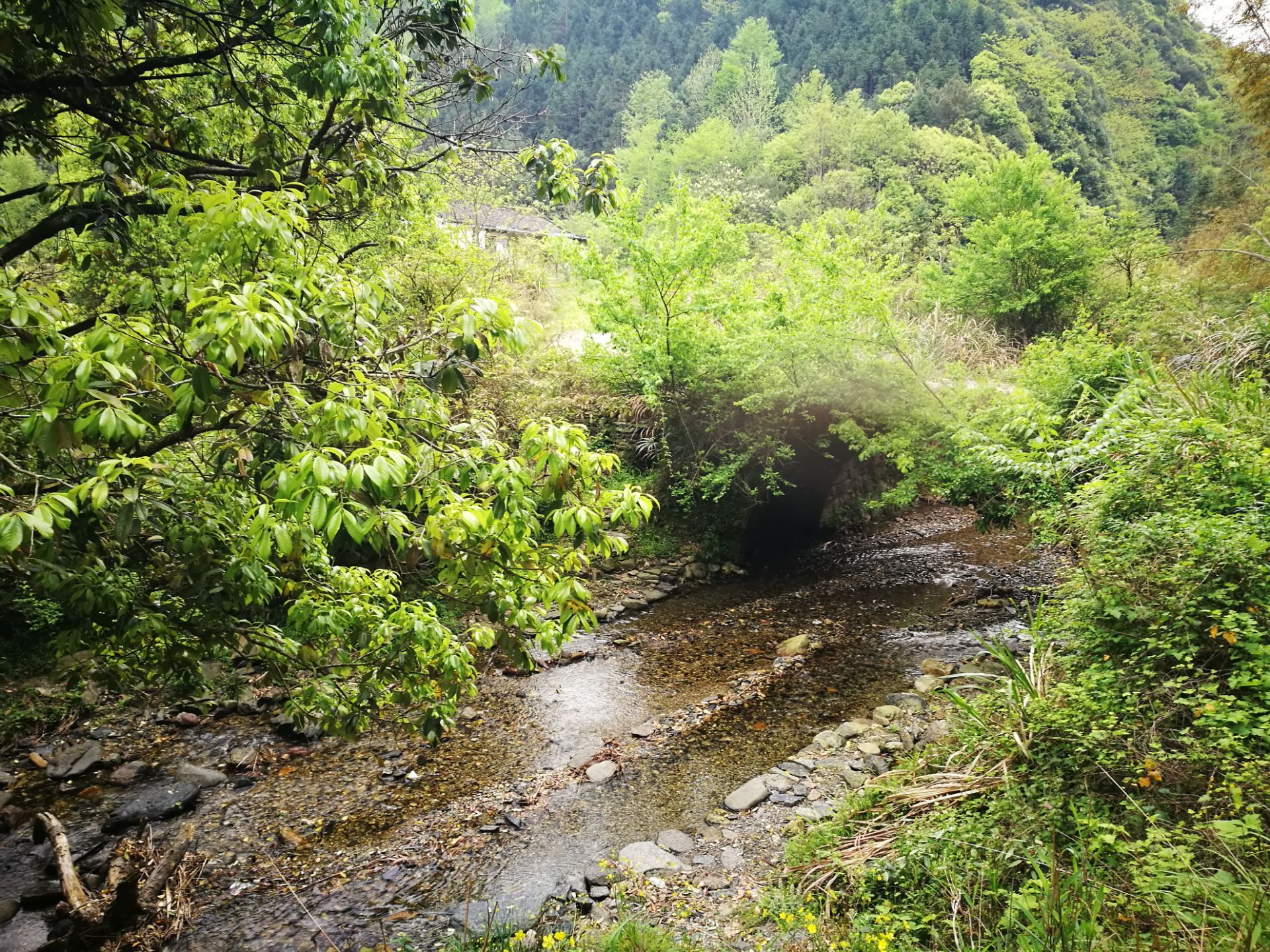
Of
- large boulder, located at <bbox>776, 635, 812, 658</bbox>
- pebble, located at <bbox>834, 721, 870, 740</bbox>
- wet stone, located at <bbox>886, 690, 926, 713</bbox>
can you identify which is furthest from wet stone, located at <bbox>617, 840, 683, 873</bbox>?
large boulder, located at <bbox>776, 635, 812, 658</bbox>

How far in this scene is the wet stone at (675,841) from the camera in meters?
4.86

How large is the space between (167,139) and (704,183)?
32.6m

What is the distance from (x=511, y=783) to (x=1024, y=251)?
59.3 feet

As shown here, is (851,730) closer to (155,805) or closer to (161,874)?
(161,874)

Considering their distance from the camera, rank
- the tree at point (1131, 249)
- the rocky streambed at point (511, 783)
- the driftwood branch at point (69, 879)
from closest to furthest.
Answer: the driftwood branch at point (69, 879)
the rocky streambed at point (511, 783)
the tree at point (1131, 249)

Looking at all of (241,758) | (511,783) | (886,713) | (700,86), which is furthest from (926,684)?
(700,86)

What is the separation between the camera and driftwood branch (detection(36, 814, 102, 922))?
4.03 meters

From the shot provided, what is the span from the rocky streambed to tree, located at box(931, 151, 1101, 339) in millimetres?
10836

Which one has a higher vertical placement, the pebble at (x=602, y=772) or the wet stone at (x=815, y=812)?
the wet stone at (x=815, y=812)

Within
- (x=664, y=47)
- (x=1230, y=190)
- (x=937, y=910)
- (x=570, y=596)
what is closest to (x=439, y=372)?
(x=570, y=596)

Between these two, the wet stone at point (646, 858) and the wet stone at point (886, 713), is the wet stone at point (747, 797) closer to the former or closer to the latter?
the wet stone at point (646, 858)

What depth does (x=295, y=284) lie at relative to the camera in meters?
2.21

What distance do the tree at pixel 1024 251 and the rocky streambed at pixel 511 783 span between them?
10.8 meters

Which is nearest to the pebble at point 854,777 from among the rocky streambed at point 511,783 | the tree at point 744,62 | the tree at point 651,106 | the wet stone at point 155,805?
the rocky streambed at point 511,783
